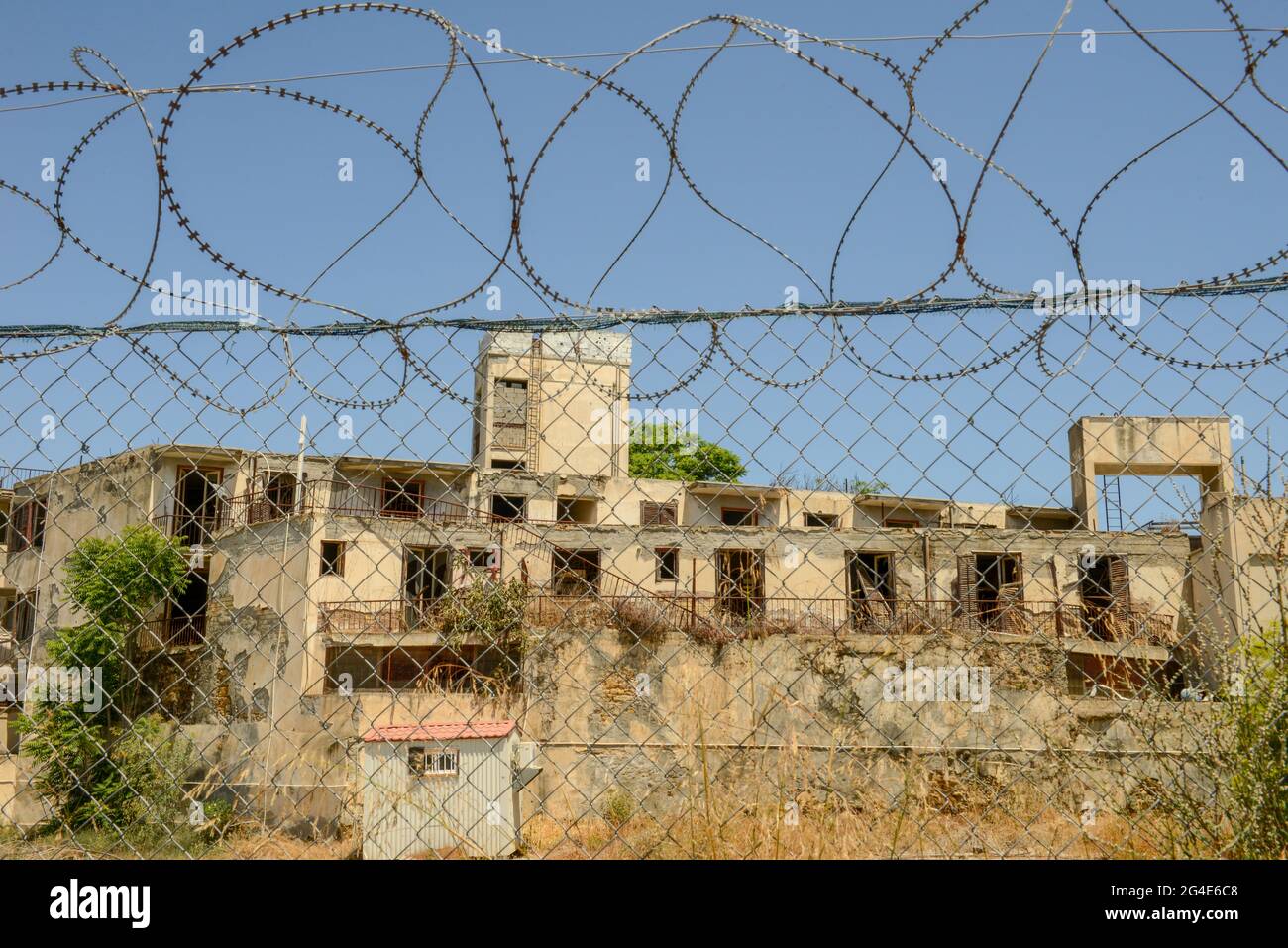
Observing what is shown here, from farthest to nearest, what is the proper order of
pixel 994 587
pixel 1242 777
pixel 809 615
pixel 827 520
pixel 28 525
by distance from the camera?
pixel 827 520, pixel 28 525, pixel 809 615, pixel 994 587, pixel 1242 777

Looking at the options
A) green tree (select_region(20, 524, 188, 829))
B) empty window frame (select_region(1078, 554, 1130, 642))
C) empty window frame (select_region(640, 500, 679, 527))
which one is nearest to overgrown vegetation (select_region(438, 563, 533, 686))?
green tree (select_region(20, 524, 188, 829))

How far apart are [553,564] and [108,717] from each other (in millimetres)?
2446

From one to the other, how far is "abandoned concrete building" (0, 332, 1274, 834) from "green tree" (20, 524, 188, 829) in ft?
0.83

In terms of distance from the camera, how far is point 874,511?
29.6m

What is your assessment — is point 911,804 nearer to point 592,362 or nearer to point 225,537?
point 592,362

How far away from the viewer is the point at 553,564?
16.0 ft

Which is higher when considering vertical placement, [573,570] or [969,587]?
[573,570]

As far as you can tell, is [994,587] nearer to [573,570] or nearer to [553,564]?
[573,570]

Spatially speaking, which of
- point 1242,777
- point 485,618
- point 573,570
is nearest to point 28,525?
point 485,618

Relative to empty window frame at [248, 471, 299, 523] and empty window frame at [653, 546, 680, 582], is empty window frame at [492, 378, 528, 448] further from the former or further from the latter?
empty window frame at [248, 471, 299, 523]

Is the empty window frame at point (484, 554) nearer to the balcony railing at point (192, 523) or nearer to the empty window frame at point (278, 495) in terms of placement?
the empty window frame at point (278, 495)

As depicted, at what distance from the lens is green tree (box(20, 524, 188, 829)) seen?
3738mm
